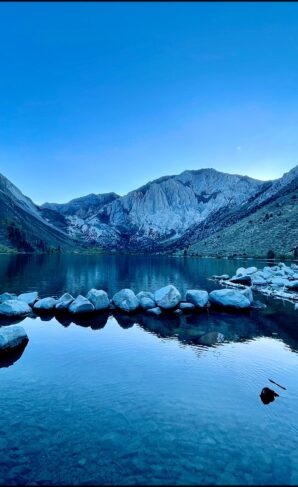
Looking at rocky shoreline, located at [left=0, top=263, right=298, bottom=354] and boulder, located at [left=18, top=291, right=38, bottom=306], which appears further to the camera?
boulder, located at [left=18, top=291, right=38, bottom=306]

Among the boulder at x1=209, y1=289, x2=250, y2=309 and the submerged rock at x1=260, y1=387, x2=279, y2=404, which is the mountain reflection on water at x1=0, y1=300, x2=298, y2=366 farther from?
the submerged rock at x1=260, y1=387, x2=279, y2=404

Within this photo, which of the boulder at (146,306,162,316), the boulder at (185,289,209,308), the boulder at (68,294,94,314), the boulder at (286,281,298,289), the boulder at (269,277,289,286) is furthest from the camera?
the boulder at (269,277,289,286)

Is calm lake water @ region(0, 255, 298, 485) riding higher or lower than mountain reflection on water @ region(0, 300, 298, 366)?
higher

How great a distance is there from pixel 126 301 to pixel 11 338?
17124 millimetres

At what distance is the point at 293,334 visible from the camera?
2967cm

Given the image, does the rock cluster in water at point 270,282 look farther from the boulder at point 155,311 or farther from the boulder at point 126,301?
the boulder at point 126,301

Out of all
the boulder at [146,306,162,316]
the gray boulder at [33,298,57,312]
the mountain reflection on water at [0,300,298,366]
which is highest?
the gray boulder at [33,298,57,312]

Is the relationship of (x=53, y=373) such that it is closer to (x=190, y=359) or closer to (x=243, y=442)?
(x=190, y=359)

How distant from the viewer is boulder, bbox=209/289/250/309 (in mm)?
40562

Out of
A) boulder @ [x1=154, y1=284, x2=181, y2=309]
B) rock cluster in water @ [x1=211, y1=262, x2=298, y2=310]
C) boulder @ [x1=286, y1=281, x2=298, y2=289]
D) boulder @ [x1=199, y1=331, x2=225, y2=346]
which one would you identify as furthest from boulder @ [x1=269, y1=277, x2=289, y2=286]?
boulder @ [x1=199, y1=331, x2=225, y2=346]

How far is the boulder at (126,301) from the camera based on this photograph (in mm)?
38531

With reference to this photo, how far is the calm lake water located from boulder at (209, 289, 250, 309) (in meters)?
11.9

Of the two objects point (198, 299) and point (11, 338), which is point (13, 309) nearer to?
point (11, 338)

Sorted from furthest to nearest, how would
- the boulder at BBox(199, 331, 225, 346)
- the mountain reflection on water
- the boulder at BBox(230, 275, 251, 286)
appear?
the boulder at BBox(230, 275, 251, 286) < the mountain reflection on water < the boulder at BBox(199, 331, 225, 346)
